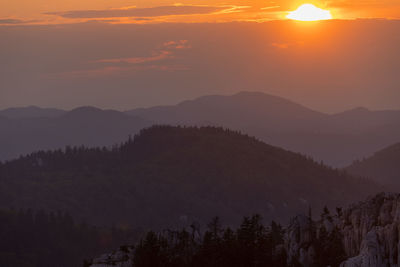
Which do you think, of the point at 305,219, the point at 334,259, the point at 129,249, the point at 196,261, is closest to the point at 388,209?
the point at 334,259

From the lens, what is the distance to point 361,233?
468ft

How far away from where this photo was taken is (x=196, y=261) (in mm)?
154750

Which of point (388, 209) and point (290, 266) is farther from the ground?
point (388, 209)

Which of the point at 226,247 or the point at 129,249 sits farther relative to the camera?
the point at 129,249

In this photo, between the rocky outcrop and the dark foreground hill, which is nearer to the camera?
the rocky outcrop

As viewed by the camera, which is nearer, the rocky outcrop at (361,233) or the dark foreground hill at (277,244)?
the rocky outcrop at (361,233)

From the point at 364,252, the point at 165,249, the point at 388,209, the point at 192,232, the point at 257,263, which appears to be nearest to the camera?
the point at 364,252

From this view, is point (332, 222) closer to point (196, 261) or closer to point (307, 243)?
point (307, 243)

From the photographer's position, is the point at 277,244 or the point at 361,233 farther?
the point at 277,244

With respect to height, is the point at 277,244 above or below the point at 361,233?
below

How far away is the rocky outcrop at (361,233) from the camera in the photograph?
120188 millimetres

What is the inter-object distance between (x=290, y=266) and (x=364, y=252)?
85.6 ft

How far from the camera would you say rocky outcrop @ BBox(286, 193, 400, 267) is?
120 meters

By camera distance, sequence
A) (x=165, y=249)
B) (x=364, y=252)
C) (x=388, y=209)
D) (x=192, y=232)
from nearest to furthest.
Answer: (x=364, y=252)
(x=388, y=209)
(x=165, y=249)
(x=192, y=232)
